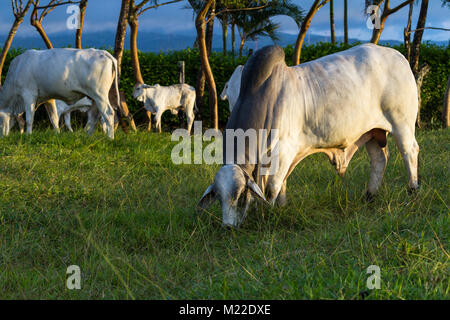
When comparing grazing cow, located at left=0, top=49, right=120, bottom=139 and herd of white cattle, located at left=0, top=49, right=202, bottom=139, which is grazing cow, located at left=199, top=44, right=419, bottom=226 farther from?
grazing cow, located at left=0, top=49, right=120, bottom=139

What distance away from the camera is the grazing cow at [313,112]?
3.86m

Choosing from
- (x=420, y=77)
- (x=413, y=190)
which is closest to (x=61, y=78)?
(x=413, y=190)

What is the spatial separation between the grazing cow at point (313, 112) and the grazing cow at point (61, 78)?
4.24 metres

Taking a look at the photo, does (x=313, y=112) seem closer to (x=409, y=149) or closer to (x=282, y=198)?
(x=282, y=198)

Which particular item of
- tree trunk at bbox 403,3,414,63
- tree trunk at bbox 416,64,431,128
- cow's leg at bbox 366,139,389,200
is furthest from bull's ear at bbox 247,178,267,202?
tree trunk at bbox 416,64,431,128

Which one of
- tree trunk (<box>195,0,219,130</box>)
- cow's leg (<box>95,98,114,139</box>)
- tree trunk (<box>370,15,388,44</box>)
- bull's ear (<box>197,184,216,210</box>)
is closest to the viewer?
bull's ear (<box>197,184,216,210</box>)

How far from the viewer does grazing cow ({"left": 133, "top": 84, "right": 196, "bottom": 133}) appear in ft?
33.3

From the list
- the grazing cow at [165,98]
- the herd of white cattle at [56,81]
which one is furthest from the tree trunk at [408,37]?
the herd of white cattle at [56,81]

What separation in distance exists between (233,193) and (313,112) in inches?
42.3

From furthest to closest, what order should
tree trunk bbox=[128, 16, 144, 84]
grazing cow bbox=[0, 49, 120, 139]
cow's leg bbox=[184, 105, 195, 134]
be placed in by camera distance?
cow's leg bbox=[184, 105, 195, 134] < tree trunk bbox=[128, 16, 144, 84] < grazing cow bbox=[0, 49, 120, 139]

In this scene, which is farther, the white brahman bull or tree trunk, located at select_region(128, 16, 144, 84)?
tree trunk, located at select_region(128, 16, 144, 84)

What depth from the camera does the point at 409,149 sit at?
189 inches

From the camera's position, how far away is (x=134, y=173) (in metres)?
6.11
